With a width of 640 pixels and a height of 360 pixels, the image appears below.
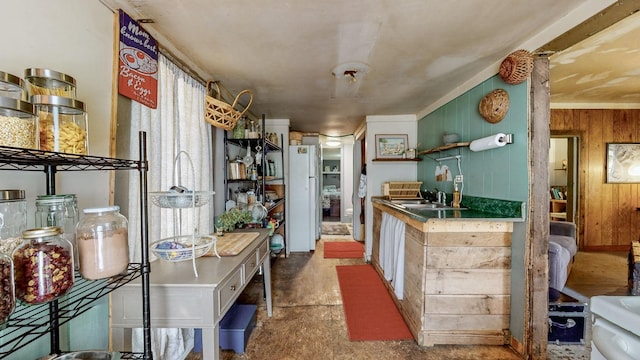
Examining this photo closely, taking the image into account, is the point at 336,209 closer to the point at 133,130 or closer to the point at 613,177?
the point at 613,177

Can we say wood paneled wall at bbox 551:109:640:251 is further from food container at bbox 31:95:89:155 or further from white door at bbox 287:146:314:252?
food container at bbox 31:95:89:155

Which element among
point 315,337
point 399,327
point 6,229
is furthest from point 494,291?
point 6,229

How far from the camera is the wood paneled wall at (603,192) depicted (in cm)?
393

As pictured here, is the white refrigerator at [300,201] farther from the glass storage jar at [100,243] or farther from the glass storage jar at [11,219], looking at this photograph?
the glass storage jar at [11,219]

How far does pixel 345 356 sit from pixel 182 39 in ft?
7.78

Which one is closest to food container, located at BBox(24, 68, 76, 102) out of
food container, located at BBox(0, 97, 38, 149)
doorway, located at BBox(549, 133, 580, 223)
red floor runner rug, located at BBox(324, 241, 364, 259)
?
food container, located at BBox(0, 97, 38, 149)

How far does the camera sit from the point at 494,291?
1.94 m

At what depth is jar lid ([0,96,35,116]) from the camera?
603 millimetres

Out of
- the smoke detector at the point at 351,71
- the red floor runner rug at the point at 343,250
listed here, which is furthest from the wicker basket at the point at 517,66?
the red floor runner rug at the point at 343,250

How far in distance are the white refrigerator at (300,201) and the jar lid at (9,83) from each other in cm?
369

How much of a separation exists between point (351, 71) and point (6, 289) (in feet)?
7.21

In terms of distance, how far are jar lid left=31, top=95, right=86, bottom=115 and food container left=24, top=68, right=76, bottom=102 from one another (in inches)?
3.2

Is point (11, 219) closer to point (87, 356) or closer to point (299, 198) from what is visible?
point (87, 356)

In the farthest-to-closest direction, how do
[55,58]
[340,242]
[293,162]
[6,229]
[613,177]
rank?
1. [340,242]
2. [293,162]
3. [613,177]
4. [55,58]
5. [6,229]
